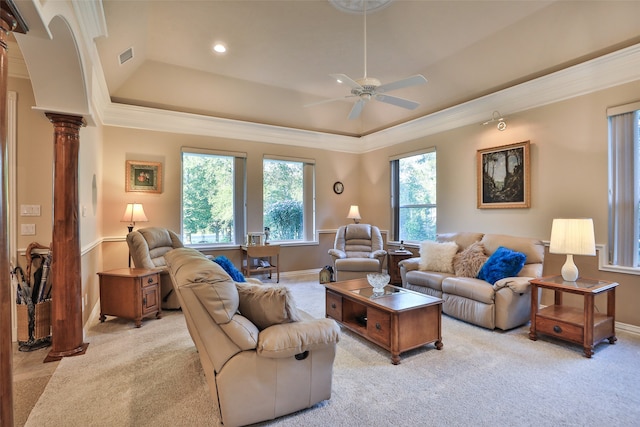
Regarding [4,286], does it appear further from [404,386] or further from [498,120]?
[498,120]

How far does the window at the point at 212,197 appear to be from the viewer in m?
5.38

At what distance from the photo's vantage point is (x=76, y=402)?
2125mm

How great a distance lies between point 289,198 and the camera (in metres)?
6.32

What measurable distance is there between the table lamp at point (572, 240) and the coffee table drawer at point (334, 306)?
2213mm

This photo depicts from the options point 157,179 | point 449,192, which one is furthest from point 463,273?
point 157,179

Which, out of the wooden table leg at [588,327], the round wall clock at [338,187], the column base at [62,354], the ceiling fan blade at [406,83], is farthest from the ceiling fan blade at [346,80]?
the round wall clock at [338,187]

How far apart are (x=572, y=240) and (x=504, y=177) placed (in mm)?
1520

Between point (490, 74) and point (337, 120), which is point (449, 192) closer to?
point (490, 74)

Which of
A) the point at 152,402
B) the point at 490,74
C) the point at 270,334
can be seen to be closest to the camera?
the point at 270,334

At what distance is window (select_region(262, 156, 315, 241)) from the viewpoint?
6.09m

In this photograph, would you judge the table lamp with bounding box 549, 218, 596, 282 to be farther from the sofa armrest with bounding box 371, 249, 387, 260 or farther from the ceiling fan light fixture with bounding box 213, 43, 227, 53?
the ceiling fan light fixture with bounding box 213, 43, 227, 53

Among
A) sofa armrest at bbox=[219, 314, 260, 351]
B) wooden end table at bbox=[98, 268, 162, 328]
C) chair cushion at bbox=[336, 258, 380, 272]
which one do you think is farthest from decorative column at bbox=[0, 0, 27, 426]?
chair cushion at bbox=[336, 258, 380, 272]

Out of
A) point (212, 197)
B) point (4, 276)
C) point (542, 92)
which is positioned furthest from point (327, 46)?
point (4, 276)

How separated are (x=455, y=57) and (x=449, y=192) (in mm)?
1974
